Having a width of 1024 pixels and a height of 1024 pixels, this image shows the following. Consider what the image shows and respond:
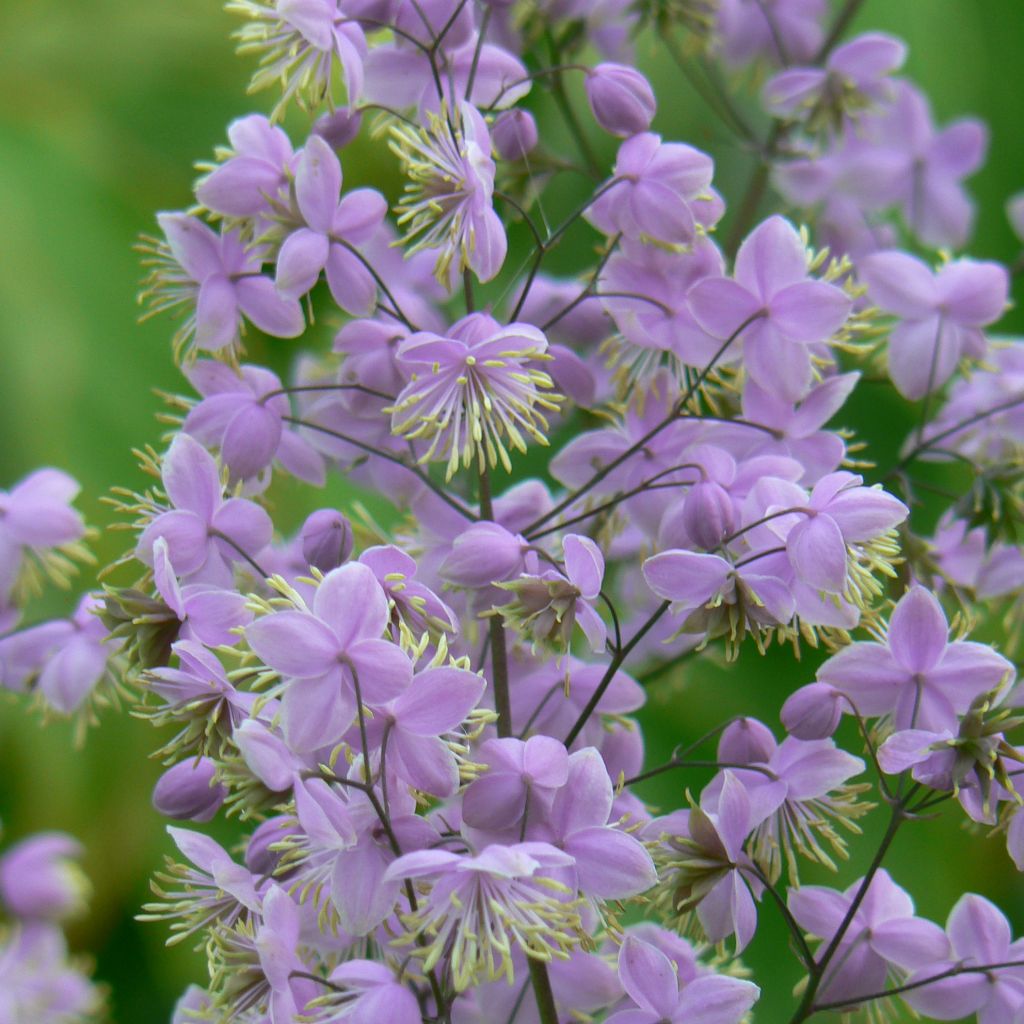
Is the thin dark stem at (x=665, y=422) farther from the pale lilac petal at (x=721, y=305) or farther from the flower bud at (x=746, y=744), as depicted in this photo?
the flower bud at (x=746, y=744)

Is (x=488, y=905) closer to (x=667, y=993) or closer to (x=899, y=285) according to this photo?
(x=667, y=993)

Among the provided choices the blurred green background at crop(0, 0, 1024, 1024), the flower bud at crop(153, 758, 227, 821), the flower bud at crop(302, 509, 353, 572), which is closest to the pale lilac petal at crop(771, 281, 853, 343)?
the flower bud at crop(302, 509, 353, 572)

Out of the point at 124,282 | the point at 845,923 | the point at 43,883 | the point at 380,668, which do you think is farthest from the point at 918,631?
the point at 124,282

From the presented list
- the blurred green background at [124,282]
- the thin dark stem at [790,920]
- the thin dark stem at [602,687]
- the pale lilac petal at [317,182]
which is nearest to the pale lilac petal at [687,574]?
the thin dark stem at [602,687]

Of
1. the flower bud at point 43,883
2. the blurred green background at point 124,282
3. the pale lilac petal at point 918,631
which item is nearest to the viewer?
the pale lilac petal at point 918,631

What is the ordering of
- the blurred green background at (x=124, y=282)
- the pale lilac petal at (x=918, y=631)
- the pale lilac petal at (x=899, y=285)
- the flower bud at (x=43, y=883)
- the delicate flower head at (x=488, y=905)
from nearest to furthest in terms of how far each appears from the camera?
1. the delicate flower head at (x=488, y=905)
2. the pale lilac petal at (x=918, y=631)
3. the pale lilac petal at (x=899, y=285)
4. the flower bud at (x=43, y=883)
5. the blurred green background at (x=124, y=282)

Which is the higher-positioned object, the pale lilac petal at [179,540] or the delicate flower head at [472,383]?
the delicate flower head at [472,383]

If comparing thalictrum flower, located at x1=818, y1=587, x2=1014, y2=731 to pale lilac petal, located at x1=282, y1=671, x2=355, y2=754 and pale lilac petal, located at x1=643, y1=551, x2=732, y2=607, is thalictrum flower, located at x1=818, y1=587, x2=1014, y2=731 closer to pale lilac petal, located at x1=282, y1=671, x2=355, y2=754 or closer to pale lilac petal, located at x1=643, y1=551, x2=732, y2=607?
pale lilac petal, located at x1=643, y1=551, x2=732, y2=607
